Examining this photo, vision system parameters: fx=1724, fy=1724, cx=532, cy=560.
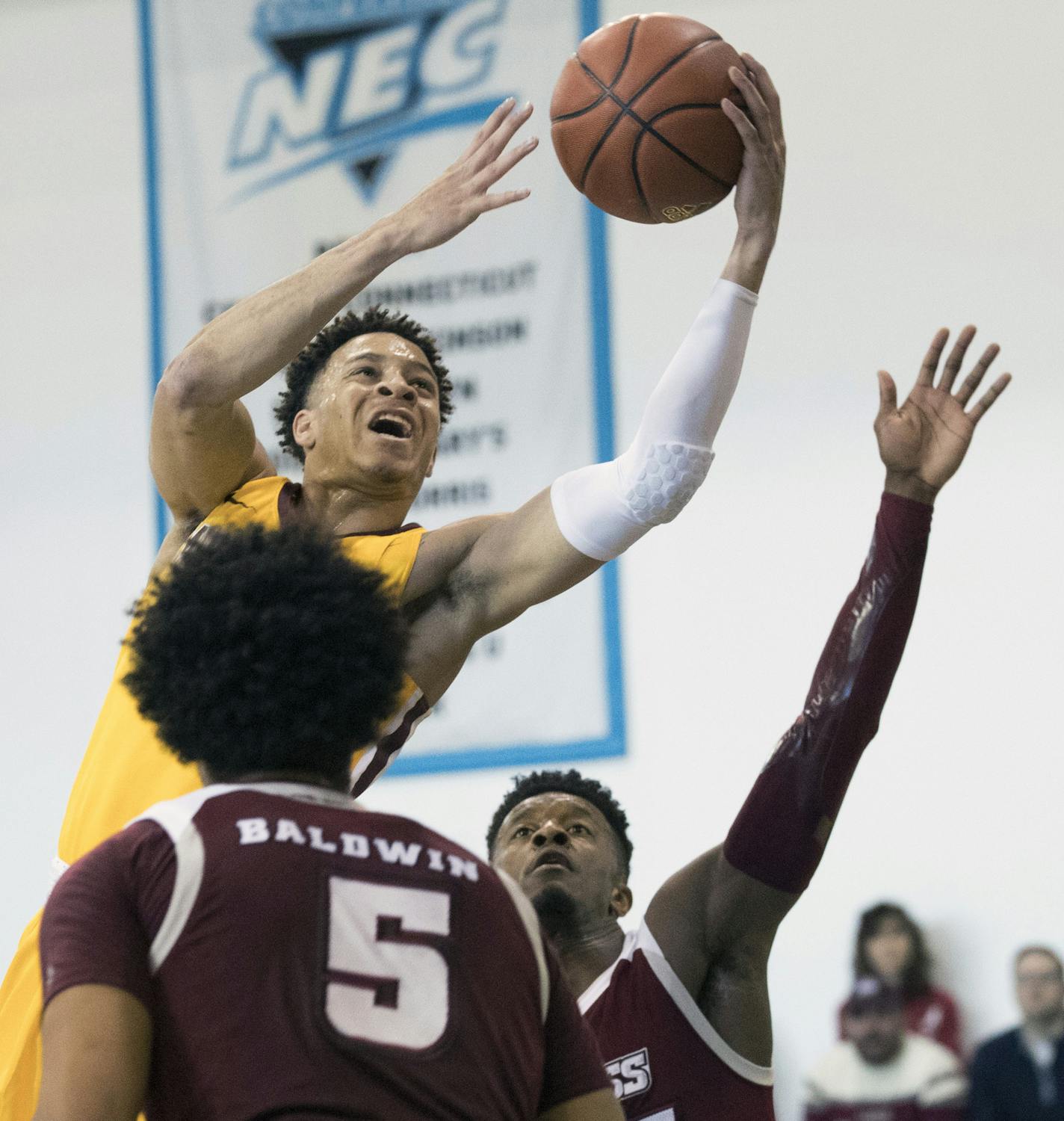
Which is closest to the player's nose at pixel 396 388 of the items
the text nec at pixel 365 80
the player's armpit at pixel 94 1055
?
the player's armpit at pixel 94 1055

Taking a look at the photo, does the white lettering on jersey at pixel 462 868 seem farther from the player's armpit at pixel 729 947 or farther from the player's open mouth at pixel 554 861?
the player's open mouth at pixel 554 861

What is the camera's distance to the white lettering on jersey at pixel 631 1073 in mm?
2781

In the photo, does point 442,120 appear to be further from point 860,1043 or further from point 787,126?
point 860,1043

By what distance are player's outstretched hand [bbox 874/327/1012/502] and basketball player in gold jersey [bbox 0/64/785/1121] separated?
0.33 m

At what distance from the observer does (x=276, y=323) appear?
102 inches

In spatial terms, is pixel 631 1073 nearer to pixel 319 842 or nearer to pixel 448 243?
pixel 319 842

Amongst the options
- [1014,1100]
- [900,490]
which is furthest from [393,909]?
[1014,1100]

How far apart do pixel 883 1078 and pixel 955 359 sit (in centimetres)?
285

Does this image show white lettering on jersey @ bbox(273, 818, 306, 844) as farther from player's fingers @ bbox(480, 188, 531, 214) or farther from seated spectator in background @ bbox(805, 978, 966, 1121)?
Answer: seated spectator in background @ bbox(805, 978, 966, 1121)

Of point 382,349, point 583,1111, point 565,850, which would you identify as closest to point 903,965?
point 565,850

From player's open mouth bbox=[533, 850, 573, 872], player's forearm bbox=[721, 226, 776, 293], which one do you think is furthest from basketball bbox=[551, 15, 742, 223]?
player's open mouth bbox=[533, 850, 573, 872]

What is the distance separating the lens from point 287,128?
6.98 metres

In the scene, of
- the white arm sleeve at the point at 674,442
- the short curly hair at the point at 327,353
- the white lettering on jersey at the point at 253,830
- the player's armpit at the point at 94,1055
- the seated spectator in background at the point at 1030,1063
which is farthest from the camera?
the seated spectator in background at the point at 1030,1063

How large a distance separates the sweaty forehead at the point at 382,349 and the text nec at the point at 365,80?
3.88m
